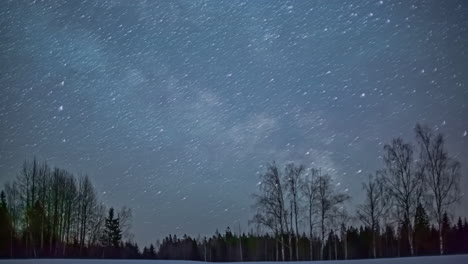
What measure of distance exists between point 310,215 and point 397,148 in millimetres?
7966

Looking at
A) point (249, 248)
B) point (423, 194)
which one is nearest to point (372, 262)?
point (423, 194)

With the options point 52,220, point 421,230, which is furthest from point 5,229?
point 421,230

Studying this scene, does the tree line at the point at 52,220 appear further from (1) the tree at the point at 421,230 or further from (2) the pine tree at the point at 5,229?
(1) the tree at the point at 421,230

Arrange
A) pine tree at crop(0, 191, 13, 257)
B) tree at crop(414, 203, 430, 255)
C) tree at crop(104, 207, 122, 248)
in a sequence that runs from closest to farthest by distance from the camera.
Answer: tree at crop(414, 203, 430, 255) < pine tree at crop(0, 191, 13, 257) < tree at crop(104, 207, 122, 248)

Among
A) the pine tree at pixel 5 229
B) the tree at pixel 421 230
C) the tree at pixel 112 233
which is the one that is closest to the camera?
the tree at pixel 421 230

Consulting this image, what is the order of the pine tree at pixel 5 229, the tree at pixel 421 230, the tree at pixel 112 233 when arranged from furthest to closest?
the tree at pixel 112 233 < the pine tree at pixel 5 229 < the tree at pixel 421 230

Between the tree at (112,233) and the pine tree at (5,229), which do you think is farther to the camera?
the tree at (112,233)

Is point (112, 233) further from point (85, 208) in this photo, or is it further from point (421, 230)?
point (421, 230)

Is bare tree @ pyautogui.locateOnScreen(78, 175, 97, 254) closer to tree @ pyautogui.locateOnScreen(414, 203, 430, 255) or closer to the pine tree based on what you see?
the pine tree

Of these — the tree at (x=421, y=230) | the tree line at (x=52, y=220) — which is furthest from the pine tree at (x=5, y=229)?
the tree at (x=421, y=230)

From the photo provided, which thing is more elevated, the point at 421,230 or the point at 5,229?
the point at 5,229

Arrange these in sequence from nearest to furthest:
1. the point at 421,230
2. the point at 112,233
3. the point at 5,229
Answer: the point at 421,230
the point at 5,229
the point at 112,233

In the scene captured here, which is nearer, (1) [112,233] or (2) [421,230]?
(2) [421,230]

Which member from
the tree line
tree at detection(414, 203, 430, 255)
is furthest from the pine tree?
tree at detection(414, 203, 430, 255)
